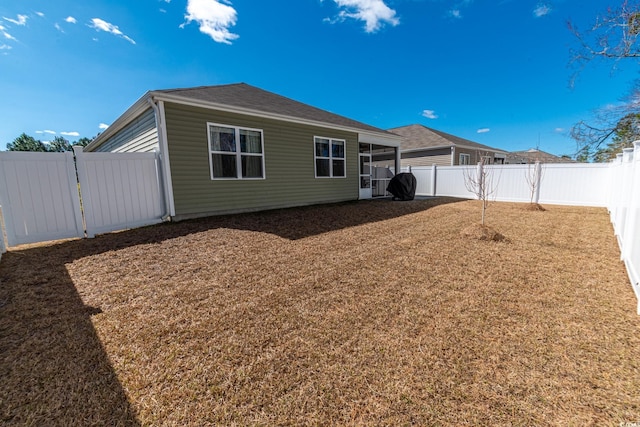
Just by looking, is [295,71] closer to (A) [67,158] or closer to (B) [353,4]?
(B) [353,4]

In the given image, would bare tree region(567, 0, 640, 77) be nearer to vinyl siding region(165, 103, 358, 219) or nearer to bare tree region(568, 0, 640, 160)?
bare tree region(568, 0, 640, 160)

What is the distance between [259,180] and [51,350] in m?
6.61

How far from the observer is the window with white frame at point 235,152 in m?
7.27

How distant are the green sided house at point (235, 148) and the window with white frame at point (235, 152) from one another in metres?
0.03

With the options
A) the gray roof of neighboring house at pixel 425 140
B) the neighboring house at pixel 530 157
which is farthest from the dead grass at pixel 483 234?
the gray roof of neighboring house at pixel 425 140

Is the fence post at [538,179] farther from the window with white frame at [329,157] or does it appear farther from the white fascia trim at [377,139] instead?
the window with white frame at [329,157]

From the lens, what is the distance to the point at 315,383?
1704 millimetres

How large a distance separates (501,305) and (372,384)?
74.6 inches

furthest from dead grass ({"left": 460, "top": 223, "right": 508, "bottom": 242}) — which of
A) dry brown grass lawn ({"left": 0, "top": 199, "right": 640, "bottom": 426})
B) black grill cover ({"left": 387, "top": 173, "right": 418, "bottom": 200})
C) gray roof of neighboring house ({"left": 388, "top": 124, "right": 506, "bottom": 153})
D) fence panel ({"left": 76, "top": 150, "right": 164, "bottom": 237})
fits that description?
gray roof of neighboring house ({"left": 388, "top": 124, "right": 506, "bottom": 153})

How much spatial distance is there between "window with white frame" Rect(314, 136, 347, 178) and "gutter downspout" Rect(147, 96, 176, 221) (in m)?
5.22

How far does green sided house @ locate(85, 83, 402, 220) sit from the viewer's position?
653 cm

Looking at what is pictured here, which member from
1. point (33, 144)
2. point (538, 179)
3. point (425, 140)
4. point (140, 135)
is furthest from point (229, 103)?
point (33, 144)

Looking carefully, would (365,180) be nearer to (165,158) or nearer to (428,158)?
(165,158)

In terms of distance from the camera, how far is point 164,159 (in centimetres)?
634
